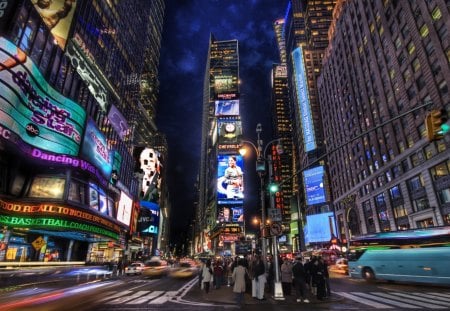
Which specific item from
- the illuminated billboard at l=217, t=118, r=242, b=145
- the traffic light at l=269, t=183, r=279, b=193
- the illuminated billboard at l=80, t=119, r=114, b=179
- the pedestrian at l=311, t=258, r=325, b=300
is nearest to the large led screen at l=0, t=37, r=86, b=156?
the illuminated billboard at l=80, t=119, r=114, b=179

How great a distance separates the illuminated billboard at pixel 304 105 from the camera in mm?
96456

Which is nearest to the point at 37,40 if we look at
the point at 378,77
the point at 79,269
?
the point at 79,269

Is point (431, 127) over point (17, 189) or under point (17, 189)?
under

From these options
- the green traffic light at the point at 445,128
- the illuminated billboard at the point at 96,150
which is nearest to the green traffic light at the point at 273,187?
the green traffic light at the point at 445,128

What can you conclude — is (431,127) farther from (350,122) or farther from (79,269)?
(350,122)

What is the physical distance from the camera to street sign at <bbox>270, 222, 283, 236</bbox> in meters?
14.3

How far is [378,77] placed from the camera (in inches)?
2265

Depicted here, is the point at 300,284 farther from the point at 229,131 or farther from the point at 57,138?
the point at 229,131

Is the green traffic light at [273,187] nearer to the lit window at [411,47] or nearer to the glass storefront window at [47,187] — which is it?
the glass storefront window at [47,187]

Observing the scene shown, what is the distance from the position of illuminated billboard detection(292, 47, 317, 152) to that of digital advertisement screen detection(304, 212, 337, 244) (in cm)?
2232

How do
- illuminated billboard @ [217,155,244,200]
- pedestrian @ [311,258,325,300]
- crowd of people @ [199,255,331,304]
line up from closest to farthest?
crowd of people @ [199,255,331,304]
pedestrian @ [311,258,325,300]
illuminated billboard @ [217,155,244,200]

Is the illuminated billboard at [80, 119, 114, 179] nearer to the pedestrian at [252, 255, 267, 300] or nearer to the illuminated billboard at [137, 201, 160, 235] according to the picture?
the pedestrian at [252, 255, 267, 300]

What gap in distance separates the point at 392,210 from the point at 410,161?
10.9 m

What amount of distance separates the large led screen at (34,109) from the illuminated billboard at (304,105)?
72.1m
